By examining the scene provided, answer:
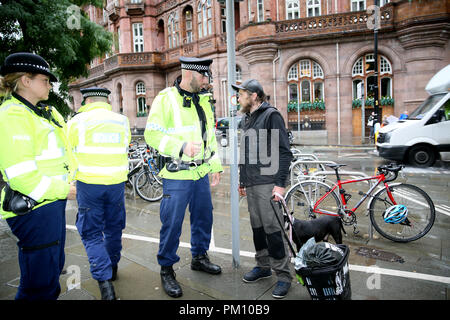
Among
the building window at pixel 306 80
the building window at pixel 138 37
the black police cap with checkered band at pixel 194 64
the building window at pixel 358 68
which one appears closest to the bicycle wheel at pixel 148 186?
the black police cap with checkered band at pixel 194 64

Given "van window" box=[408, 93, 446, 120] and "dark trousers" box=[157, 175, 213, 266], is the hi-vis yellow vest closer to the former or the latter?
"dark trousers" box=[157, 175, 213, 266]

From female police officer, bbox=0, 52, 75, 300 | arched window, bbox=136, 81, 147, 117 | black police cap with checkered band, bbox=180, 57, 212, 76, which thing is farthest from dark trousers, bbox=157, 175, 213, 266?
arched window, bbox=136, 81, 147, 117

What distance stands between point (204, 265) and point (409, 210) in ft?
9.27

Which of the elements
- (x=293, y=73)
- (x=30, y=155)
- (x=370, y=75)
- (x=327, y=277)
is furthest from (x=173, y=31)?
(x=327, y=277)

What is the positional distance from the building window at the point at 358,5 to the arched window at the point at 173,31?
15678 mm

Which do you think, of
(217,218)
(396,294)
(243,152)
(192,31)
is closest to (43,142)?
(243,152)

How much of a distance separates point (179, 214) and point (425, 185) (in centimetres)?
682

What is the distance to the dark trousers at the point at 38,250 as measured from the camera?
7.61 ft

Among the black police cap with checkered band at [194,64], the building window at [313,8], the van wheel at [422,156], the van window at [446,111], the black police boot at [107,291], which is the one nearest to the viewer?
the black police boot at [107,291]

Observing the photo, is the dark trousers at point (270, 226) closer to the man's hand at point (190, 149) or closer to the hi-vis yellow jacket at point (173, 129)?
the hi-vis yellow jacket at point (173, 129)

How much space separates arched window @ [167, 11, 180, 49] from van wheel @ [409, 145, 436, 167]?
25.8 meters

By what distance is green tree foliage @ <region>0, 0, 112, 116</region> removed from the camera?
27.5ft

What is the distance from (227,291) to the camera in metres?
3.26

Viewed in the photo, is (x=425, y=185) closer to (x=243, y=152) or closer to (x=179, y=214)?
(x=243, y=152)
